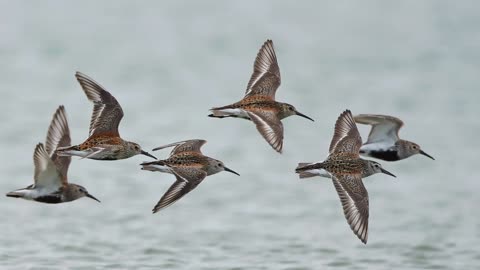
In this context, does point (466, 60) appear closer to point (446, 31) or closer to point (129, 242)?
point (446, 31)

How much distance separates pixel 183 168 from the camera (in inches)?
482

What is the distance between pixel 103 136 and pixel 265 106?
160cm

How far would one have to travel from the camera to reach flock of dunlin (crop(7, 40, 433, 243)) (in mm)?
12117

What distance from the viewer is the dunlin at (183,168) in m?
11.6

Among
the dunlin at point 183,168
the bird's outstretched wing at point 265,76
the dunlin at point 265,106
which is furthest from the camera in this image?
the bird's outstretched wing at point 265,76

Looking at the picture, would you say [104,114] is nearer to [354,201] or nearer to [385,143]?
[354,201]

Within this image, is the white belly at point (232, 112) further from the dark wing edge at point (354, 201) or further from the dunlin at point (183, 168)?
the dark wing edge at point (354, 201)

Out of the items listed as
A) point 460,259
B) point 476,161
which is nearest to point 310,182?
point 476,161

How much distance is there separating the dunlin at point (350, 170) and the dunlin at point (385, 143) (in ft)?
0.98

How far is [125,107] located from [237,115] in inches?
399

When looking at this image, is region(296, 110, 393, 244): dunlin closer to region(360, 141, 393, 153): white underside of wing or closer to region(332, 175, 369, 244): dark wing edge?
region(332, 175, 369, 244): dark wing edge

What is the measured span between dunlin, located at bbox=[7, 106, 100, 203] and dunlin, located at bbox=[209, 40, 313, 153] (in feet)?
5.13

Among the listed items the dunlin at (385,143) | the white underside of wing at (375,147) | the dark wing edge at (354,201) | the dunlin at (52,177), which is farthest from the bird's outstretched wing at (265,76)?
the dunlin at (52,177)

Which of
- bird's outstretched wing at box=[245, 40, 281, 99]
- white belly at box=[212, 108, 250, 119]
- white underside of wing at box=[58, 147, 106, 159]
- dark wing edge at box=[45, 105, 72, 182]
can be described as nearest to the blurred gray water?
dark wing edge at box=[45, 105, 72, 182]
